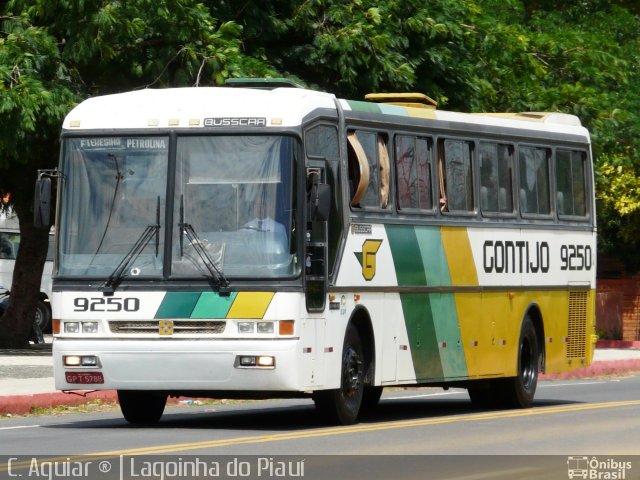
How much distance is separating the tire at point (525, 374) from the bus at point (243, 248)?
6.99 feet

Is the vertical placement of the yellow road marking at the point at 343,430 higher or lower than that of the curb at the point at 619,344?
lower

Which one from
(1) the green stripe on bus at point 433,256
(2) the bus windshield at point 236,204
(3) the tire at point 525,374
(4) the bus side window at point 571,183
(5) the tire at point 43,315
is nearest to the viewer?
(2) the bus windshield at point 236,204

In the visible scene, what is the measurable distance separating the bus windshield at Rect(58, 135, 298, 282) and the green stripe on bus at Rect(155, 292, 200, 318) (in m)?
0.19

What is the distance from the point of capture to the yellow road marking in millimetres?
12594

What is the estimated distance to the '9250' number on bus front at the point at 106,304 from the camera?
1520 cm

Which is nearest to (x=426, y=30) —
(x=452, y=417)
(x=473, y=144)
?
(x=473, y=144)

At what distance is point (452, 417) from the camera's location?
17562 mm

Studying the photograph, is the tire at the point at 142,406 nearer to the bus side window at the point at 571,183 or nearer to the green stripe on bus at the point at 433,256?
the green stripe on bus at the point at 433,256

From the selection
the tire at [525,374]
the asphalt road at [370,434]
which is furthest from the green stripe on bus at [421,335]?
the tire at [525,374]

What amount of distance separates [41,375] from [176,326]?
8495 mm

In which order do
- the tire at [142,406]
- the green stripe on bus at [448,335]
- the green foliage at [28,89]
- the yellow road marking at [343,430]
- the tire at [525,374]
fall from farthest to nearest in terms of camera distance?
1. the green foliage at [28,89]
2. the tire at [525,374]
3. the green stripe on bus at [448,335]
4. the tire at [142,406]
5. the yellow road marking at [343,430]

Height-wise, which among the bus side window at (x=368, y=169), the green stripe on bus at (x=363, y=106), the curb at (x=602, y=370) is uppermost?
the green stripe on bus at (x=363, y=106)

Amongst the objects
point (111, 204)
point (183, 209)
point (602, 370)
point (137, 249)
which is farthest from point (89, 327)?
point (602, 370)

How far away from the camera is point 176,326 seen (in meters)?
15.1
